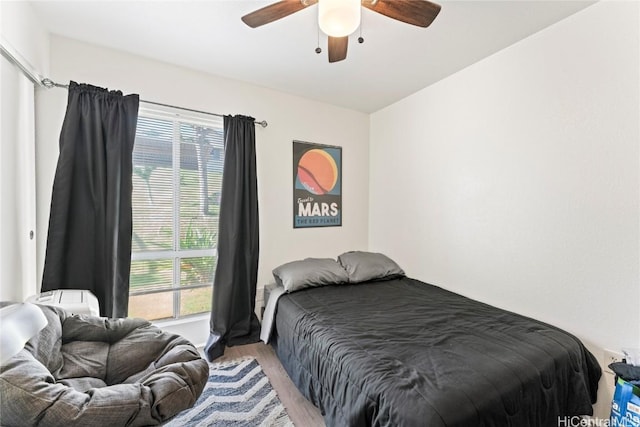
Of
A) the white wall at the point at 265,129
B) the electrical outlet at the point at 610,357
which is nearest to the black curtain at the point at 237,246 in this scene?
the white wall at the point at 265,129

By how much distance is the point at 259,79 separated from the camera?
2629mm

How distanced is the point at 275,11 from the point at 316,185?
1878mm

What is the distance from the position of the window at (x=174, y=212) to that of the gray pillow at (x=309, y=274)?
69 centimetres

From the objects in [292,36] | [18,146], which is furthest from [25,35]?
[292,36]

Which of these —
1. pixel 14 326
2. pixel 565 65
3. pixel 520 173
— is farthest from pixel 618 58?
pixel 14 326

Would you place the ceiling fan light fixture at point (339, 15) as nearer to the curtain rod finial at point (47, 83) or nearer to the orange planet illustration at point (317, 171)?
the orange planet illustration at point (317, 171)

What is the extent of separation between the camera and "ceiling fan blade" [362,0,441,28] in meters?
1.35

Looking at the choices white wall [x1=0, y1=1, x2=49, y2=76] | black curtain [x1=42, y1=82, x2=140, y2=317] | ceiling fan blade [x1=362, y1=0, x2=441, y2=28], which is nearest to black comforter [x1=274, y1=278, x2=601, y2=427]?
black curtain [x1=42, y1=82, x2=140, y2=317]

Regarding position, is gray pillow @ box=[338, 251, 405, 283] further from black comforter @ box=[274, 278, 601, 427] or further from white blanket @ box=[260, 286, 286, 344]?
white blanket @ box=[260, 286, 286, 344]

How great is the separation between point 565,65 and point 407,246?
1.90m

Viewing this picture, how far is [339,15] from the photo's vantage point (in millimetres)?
1249

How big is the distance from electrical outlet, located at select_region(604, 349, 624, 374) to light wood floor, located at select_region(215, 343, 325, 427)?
1.68 metres

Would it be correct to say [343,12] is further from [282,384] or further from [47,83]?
[282,384]

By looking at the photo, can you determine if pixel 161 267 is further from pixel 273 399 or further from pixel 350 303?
pixel 350 303
